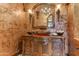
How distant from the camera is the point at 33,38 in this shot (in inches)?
62.8

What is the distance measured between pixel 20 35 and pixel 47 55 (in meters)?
0.47

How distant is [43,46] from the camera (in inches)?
63.1

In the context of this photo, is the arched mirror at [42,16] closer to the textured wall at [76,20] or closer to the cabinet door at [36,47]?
the cabinet door at [36,47]

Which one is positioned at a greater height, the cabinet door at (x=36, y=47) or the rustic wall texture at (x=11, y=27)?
the rustic wall texture at (x=11, y=27)

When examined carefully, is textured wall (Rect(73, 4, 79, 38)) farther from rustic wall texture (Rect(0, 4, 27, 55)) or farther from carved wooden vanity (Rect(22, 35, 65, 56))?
rustic wall texture (Rect(0, 4, 27, 55))

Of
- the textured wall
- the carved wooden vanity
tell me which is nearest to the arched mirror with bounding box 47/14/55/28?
the carved wooden vanity

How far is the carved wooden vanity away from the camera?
1.57m

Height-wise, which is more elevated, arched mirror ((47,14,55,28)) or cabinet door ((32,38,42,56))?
arched mirror ((47,14,55,28))

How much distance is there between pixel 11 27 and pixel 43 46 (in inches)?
20.2

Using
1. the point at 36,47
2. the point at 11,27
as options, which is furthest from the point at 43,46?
the point at 11,27

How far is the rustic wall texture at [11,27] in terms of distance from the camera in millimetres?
1553

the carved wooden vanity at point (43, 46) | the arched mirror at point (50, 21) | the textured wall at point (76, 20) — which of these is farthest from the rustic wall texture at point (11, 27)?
the textured wall at point (76, 20)

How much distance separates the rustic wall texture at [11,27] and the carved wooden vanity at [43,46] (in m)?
0.13

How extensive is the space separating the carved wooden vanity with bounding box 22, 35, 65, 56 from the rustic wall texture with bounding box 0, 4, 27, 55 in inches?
4.9
